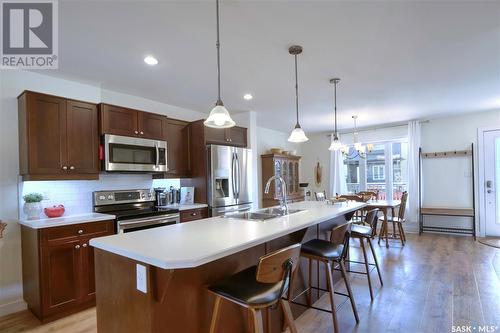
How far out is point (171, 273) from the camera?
1311 millimetres

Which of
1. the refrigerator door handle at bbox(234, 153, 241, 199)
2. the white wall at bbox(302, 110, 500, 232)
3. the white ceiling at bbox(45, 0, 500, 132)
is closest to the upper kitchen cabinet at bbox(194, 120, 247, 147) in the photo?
the refrigerator door handle at bbox(234, 153, 241, 199)

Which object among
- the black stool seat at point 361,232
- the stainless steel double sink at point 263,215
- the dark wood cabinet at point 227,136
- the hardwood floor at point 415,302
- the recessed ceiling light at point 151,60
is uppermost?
the recessed ceiling light at point 151,60

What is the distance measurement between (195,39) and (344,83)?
6.79ft

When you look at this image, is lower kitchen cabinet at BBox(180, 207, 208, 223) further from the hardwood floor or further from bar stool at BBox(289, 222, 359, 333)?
bar stool at BBox(289, 222, 359, 333)

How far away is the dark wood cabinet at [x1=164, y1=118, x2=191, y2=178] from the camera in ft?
13.0

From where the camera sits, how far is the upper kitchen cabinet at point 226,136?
4148 millimetres

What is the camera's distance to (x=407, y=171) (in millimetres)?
5977

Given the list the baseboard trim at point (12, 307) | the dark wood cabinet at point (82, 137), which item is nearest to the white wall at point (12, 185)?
the baseboard trim at point (12, 307)

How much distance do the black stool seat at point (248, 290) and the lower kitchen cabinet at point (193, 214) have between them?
2141mm

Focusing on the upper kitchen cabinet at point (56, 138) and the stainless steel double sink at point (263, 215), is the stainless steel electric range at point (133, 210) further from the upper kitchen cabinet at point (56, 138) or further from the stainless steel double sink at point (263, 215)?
the stainless steel double sink at point (263, 215)

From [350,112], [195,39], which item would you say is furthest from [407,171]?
[195,39]

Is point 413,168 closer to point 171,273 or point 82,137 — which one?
point 171,273

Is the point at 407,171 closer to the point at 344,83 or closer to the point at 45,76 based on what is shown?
the point at 344,83

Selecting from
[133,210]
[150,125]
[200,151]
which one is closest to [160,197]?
[133,210]
